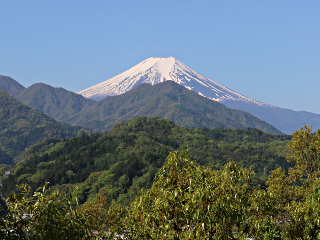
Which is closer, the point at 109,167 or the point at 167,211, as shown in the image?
the point at 167,211

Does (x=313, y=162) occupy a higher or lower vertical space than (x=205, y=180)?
higher

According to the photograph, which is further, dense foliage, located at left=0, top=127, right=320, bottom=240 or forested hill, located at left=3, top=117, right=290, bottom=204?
forested hill, located at left=3, top=117, right=290, bottom=204

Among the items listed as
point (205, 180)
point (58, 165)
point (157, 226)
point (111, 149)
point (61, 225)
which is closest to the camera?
point (61, 225)

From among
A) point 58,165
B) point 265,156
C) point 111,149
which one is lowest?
point 58,165

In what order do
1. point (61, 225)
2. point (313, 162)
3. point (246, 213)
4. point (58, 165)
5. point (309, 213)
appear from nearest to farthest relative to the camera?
1. point (61, 225)
2. point (246, 213)
3. point (309, 213)
4. point (313, 162)
5. point (58, 165)

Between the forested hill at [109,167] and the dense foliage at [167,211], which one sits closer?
the dense foliage at [167,211]

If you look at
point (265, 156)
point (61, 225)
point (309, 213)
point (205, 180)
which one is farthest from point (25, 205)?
point (265, 156)

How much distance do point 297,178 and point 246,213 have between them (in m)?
19.9

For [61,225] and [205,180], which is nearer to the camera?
[61,225]

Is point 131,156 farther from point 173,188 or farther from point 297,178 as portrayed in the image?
point 173,188

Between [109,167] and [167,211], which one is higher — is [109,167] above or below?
below

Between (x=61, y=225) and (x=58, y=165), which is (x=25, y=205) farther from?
(x=58, y=165)

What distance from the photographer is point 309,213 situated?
66.7 feet

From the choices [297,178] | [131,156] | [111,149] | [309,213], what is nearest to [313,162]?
[297,178]
